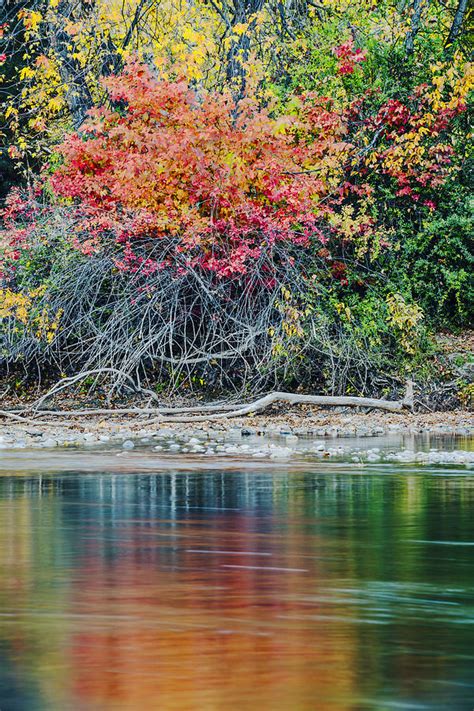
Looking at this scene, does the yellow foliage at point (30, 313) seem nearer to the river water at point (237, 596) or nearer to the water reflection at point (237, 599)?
the river water at point (237, 596)

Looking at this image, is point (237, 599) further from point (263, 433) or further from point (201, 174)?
point (201, 174)

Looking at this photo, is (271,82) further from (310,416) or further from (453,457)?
(453,457)

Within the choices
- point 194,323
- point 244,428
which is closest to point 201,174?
point 194,323

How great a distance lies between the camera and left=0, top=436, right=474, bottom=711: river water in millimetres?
4637

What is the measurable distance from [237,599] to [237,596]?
82 millimetres

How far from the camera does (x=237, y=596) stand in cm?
633

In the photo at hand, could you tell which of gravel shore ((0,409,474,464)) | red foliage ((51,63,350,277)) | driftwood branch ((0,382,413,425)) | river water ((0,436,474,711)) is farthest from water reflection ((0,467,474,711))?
red foliage ((51,63,350,277))

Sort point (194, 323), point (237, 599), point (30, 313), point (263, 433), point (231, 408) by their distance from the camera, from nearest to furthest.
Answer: point (237, 599), point (263, 433), point (231, 408), point (30, 313), point (194, 323)

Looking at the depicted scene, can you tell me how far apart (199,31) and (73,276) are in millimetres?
7339

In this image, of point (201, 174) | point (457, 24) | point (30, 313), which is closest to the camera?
point (201, 174)

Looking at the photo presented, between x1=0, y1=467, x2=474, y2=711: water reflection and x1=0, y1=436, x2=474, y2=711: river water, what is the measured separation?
0.04 feet

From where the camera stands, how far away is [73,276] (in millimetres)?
20109

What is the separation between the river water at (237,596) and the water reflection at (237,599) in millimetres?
13

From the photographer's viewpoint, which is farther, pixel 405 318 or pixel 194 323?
pixel 194 323
